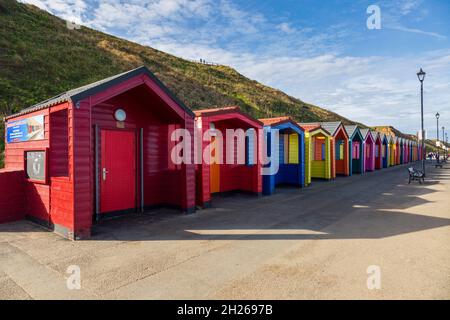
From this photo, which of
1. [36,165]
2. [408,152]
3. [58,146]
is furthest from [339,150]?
[408,152]

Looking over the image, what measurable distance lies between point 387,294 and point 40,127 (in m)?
7.54

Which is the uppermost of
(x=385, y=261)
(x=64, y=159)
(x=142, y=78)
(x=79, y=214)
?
(x=142, y=78)

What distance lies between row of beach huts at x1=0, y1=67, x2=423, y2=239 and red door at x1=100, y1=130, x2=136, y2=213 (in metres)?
0.03

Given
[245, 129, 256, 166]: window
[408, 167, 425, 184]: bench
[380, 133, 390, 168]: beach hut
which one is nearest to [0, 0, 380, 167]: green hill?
[245, 129, 256, 166]: window

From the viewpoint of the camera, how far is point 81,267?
4613mm

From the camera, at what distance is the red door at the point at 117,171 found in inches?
307

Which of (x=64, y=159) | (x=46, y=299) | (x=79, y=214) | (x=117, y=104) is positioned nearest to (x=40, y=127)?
(x=64, y=159)

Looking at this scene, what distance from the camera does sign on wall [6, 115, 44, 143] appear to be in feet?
22.9

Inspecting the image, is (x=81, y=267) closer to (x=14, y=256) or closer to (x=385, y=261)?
(x=14, y=256)

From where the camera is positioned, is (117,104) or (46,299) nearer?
(46,299)

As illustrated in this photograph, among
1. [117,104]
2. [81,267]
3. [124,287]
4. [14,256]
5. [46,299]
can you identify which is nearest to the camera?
[46,299]

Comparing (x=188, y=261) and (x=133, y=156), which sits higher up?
(x=133, y=156)

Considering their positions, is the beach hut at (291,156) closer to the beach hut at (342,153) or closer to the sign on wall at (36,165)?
the beach hut at (342,153)

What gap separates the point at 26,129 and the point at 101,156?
1.97 m
